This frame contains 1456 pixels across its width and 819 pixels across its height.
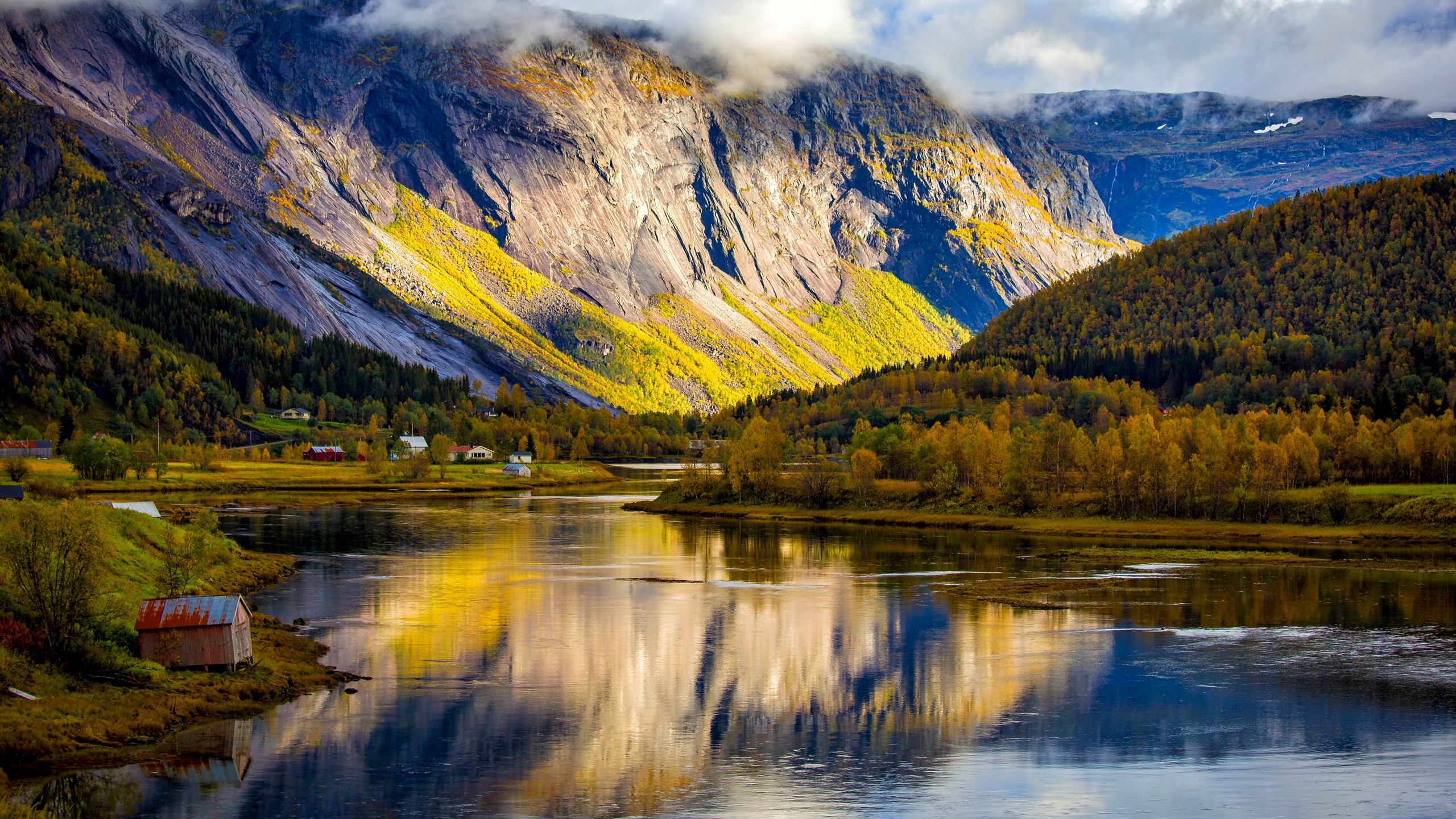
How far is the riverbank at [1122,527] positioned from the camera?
9994 cm

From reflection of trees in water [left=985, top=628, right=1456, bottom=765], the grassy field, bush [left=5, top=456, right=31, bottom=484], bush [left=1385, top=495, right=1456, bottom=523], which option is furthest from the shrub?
bush [left=5, top=456, right=31, bottom=484]

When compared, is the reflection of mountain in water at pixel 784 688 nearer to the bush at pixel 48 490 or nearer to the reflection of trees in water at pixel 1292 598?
the reflection of trees in water at pixel 1292 598

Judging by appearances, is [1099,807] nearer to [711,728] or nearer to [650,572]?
[711,728]

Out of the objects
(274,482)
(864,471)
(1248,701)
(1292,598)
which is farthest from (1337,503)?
(274,482)

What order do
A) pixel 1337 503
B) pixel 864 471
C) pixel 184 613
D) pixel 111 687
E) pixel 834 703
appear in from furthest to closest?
pixel 864 471 → pixel 1337 503 → pixel 834 703 → pixel 184 613 → pixel 111 687

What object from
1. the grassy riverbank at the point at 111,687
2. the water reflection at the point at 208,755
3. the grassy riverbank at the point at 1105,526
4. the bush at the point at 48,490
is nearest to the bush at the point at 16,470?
the bush at the point at 48,490

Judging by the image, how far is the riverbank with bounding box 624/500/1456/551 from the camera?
9994 cm

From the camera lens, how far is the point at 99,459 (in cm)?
14462

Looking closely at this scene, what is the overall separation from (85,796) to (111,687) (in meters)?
8.92

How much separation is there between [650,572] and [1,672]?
167ft

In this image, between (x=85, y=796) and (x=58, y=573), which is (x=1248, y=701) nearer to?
(x=85, y=796)

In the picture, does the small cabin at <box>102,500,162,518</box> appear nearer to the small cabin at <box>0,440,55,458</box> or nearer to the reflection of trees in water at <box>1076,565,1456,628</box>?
the reflection of trees in water at <box>1076,565,1456,628</box>

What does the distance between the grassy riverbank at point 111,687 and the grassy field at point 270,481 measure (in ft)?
288

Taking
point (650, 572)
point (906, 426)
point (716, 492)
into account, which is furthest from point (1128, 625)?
point (906, 426)
